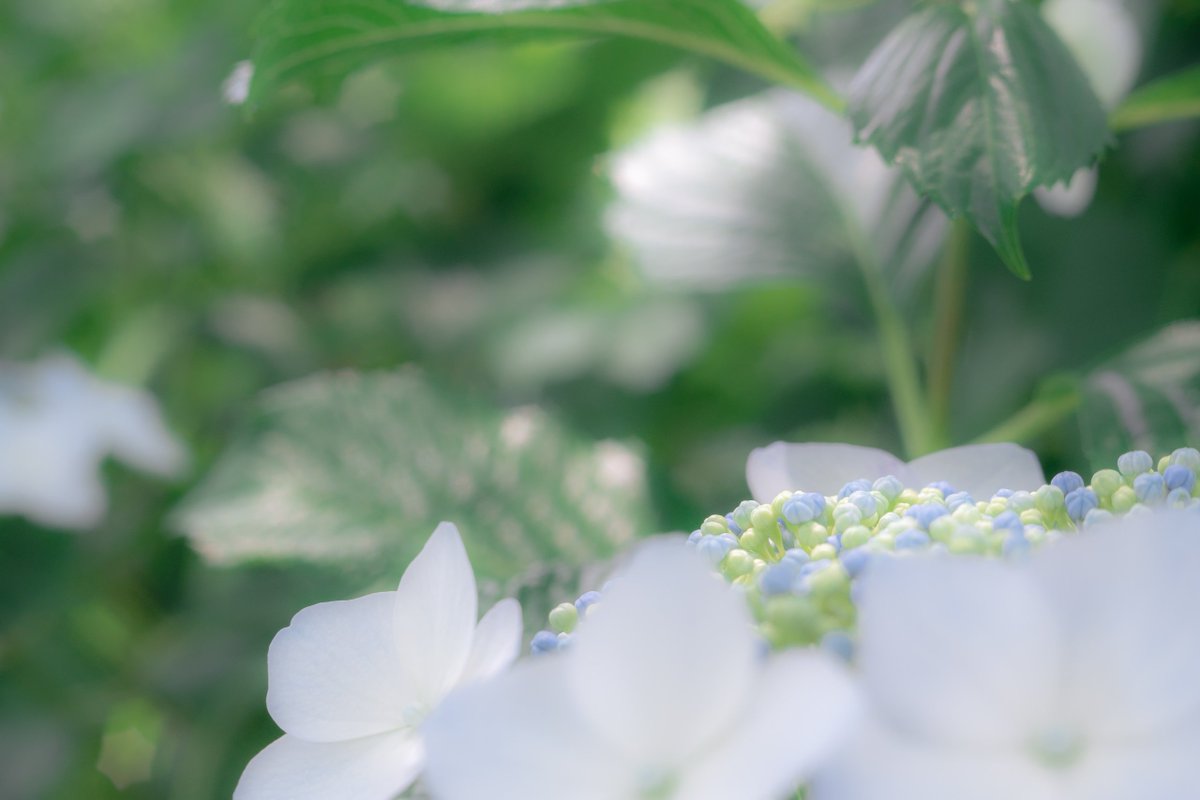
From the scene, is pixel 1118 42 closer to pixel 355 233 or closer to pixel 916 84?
pixel 916 84

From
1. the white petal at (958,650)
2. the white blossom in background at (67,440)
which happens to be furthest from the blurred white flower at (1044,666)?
the white blossom in background at (67,440)

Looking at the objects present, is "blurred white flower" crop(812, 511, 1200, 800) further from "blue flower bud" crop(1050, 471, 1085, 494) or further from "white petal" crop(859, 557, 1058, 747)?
"blue flower bud" crop(1050, 471, 1085, 494)

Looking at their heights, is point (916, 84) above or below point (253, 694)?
above

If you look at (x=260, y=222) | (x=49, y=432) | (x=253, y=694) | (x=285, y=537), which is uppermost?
(x=260, y=222)

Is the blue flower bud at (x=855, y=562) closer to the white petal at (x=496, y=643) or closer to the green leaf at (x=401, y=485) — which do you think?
→ the white petal at (x=496, y=643)

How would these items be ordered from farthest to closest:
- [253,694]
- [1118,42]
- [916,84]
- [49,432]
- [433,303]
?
[433,303] < [49,432] < [253,694] < [1118,42] < [916,84]

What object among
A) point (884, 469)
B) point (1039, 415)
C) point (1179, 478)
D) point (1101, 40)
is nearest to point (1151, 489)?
point (1179, 478)

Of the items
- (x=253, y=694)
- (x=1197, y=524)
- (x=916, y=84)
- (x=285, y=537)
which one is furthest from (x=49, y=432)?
(x=1197, y=524)

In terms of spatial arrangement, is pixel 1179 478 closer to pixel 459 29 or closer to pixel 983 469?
pixel 983 469
